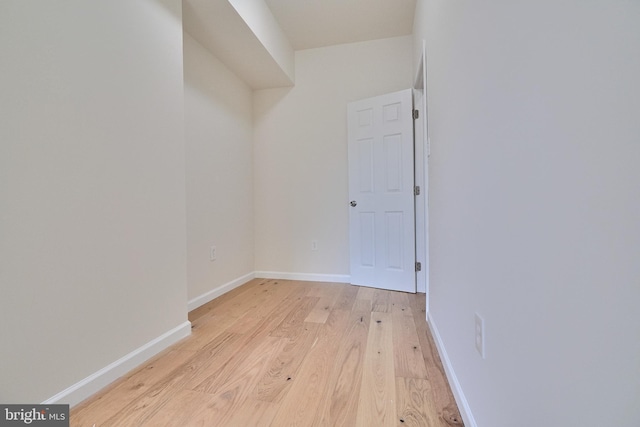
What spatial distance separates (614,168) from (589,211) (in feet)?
0.24

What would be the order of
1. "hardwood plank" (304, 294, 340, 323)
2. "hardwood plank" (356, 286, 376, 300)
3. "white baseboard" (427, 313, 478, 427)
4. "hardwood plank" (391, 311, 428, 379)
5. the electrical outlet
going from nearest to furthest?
the electrical outlet < "white baseboard" (427, 313, 478, 427) < "hardwood plank" (391, 311, 428, 379) < "hardwood plank" (304, 294, 340, 323) < "hardwood plank" (356, 286, 376, 300)

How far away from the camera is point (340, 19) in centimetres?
265

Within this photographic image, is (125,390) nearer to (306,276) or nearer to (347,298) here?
(347,298)

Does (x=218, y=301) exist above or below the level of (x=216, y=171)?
below

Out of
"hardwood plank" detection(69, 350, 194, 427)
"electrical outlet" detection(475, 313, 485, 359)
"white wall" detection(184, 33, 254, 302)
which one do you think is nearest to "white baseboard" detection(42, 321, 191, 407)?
"hardwood plank" detection(69, 350, 194, 427)

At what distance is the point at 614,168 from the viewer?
0.38 m

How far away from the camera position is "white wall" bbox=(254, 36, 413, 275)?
3000mm

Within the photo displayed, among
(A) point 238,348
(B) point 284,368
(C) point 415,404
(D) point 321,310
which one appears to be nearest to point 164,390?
(A) point 238,348

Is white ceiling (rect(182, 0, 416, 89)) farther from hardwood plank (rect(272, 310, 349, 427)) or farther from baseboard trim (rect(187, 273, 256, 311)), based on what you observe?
hardwood plank (rect(272, 310, 349, 427))

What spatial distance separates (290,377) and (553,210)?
129 cm

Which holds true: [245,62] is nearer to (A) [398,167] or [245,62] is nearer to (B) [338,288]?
(A) [398,167]

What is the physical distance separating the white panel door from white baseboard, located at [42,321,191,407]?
1.80 meters

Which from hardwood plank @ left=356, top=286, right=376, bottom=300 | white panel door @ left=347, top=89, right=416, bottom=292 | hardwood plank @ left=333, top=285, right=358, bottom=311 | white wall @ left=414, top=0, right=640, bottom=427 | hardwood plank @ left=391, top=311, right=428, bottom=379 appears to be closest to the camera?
white wall @ left=414, top=0, right=640, bottom=427

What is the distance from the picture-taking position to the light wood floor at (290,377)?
109 centimetres
